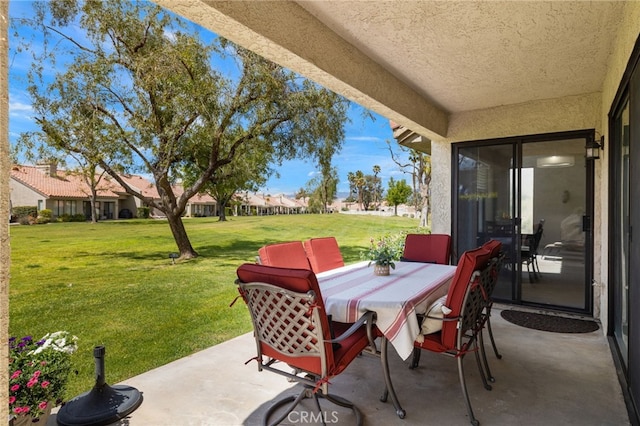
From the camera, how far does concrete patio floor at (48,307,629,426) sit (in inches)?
83.0

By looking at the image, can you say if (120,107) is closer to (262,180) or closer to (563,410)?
(262,180)

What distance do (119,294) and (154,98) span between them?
328 cm

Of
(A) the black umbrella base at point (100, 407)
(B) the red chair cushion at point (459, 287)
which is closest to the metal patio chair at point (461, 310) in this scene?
(B) the red chair cushion at point (459, 287)

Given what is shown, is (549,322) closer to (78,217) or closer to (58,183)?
(78,217)

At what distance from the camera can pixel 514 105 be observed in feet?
15.0

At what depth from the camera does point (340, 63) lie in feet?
9.18

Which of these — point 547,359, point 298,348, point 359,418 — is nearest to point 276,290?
point 298,348

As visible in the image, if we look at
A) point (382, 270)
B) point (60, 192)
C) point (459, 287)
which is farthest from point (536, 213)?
point (60, 192)

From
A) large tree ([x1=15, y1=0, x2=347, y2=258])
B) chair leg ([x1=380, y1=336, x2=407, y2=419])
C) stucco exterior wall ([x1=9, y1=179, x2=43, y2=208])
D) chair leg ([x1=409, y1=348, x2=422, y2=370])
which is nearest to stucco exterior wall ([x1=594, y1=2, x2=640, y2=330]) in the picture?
chair leg ([x1=409, y1=348, x2=422, y2=370])

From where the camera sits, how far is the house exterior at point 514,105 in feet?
7.48

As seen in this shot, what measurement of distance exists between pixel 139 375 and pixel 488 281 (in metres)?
2.82

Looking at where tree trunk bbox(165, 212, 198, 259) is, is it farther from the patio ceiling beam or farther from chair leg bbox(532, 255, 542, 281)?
chair leg bbox(532, 255, 542, 281)

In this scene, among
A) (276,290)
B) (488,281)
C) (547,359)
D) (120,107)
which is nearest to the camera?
(276,290)

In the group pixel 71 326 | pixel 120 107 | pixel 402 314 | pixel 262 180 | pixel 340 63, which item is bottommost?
pixel 71 326
